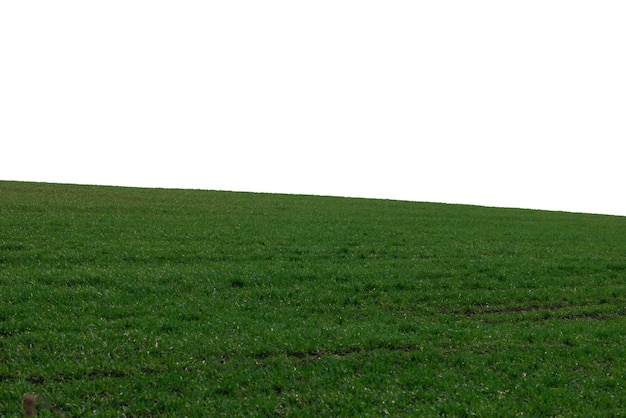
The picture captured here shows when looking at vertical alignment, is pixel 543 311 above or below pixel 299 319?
above

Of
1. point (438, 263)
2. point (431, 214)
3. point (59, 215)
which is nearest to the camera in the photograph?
point (438, 263)

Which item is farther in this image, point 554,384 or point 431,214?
point 431,214

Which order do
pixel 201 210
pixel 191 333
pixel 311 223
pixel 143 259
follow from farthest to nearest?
1. pixel 201 210
2. pixel 311 223
3. pixel 143 259
4. pixel 191 333

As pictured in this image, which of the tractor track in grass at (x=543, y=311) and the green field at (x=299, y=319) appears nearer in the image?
the green field at (x=299, y=319)

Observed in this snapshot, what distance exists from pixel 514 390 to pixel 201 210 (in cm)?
2618

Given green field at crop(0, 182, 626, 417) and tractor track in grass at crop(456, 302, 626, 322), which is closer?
green field at crop(0, 182, 626, 417)

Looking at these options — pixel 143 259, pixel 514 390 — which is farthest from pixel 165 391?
pixel 143 259

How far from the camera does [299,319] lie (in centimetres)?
1659

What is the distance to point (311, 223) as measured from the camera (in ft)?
108

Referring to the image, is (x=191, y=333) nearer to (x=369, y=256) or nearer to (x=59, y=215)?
(x=369, y=256)

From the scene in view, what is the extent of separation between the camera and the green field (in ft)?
39.7

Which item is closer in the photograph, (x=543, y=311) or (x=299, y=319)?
(x=299, y=319)

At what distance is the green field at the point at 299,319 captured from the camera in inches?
476

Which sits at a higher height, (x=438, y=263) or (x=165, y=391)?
(x=438, y=263)
